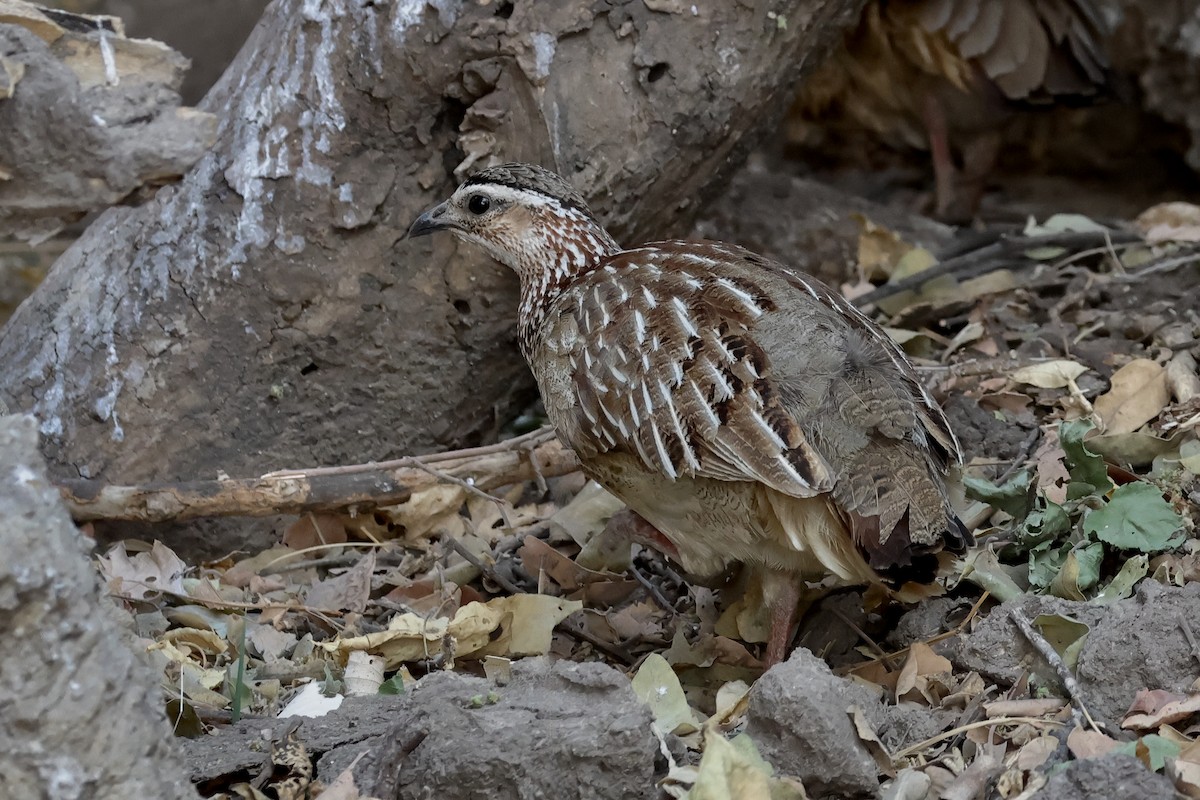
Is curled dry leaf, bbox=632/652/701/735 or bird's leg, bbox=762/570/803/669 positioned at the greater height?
curled dry leaf, bbox=632/652/701/735

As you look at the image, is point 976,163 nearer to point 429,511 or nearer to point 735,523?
point 429,511

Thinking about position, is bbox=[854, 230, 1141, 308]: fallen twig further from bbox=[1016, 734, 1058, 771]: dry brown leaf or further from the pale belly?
bbox=[1016, 734, 1058, 771]: dry brown leaf

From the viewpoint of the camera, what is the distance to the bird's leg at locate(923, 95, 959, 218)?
263 inches

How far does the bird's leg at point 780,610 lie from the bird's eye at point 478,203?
1.37m

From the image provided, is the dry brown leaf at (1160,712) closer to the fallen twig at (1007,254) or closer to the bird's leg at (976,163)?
the fallen twig at (1007,254)

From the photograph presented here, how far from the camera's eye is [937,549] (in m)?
2.87

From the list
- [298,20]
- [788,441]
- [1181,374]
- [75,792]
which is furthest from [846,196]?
[75,792]

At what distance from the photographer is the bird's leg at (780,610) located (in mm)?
3277

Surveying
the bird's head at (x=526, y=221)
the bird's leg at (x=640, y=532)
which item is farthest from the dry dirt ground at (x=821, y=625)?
the bird's head at (x=526, y=221)

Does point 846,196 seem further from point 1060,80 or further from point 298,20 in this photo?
point 298,20

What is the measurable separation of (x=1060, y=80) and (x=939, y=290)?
1.94m

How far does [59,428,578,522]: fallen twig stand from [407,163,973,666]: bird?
49 cm

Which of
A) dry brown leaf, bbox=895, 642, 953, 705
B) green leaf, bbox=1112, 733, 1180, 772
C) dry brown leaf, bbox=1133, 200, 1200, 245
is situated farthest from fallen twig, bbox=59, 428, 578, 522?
dry brown leaf, bbox=1133, 200, 1200, 245

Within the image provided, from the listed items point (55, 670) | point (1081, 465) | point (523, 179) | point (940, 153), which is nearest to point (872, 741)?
point (1081, 465)
